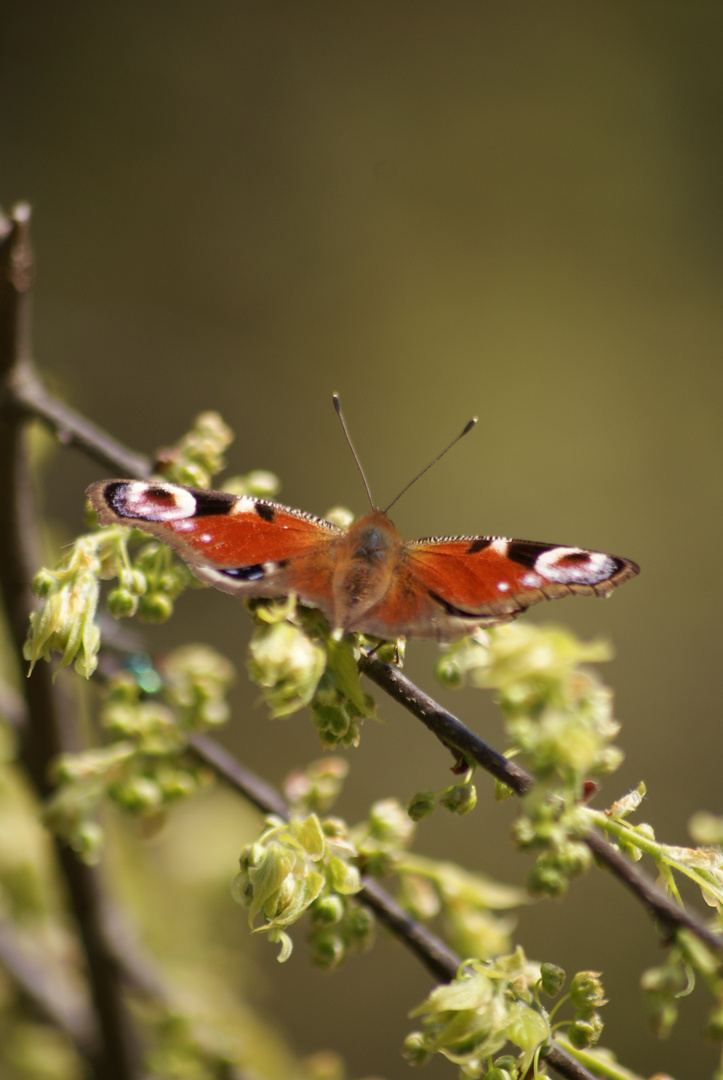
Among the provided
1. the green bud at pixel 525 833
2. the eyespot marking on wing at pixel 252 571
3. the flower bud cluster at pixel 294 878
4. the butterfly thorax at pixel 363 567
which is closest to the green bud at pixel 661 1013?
the green bud at pixel 525 833

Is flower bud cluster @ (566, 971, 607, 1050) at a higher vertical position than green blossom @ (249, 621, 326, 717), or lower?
lower

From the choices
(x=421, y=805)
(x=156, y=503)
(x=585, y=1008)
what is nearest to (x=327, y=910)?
(x=421, y=805)

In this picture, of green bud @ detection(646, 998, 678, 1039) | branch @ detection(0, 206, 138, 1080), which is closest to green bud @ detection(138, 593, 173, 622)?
branch @ detection(0, 206, 138, 1080)

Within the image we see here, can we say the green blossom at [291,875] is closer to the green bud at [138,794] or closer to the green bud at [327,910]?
the green bud at [327,910]

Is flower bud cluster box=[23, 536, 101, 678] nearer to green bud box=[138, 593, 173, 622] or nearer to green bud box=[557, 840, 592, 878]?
green bud box=[138, 593, 173, 622]

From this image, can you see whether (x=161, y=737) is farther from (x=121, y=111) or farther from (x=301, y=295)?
(x=121, y=111)

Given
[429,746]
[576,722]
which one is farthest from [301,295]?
[576,722]
